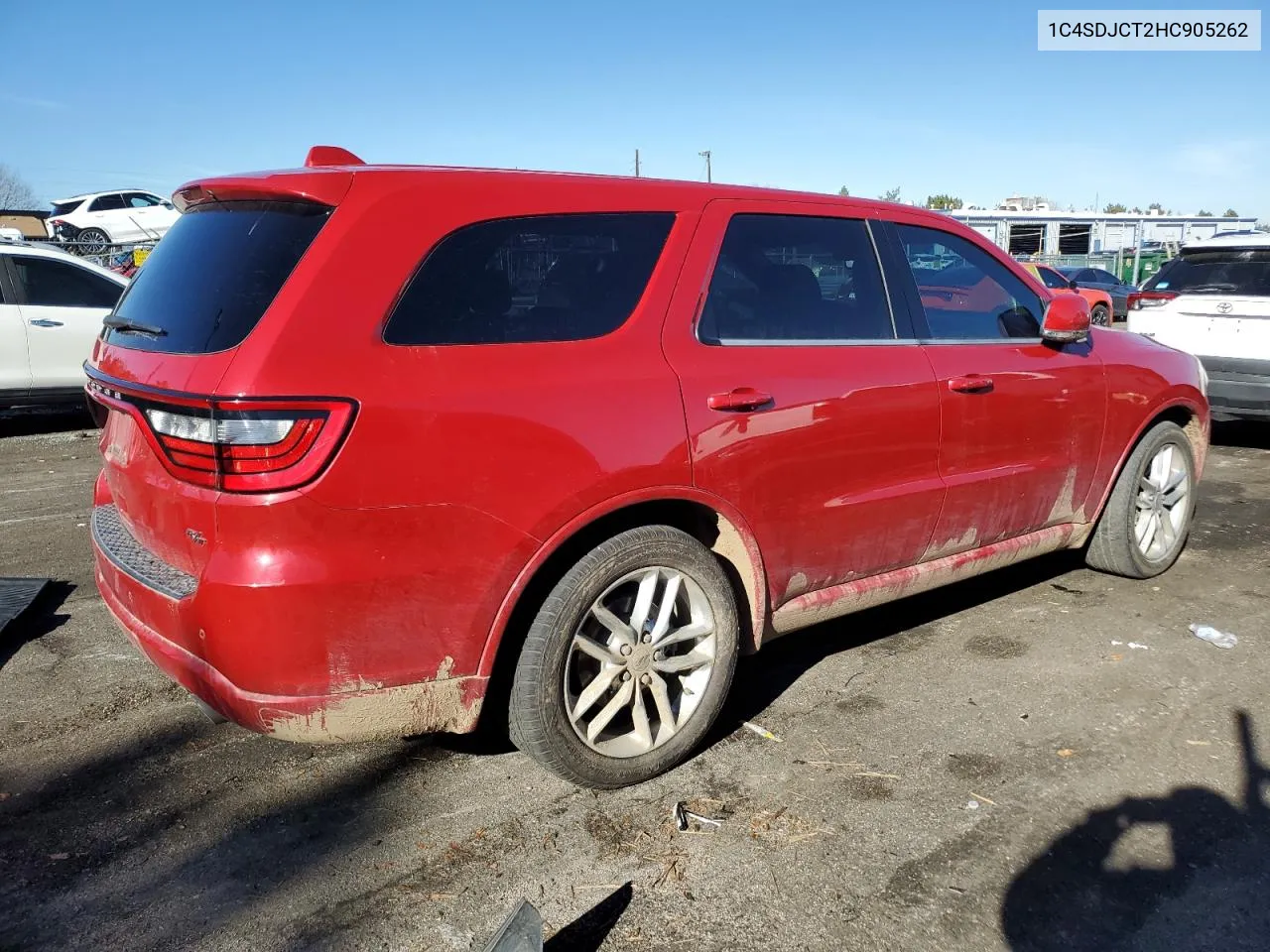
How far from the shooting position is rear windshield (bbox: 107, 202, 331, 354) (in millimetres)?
2443

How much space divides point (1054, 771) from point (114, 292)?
9303 millimetres

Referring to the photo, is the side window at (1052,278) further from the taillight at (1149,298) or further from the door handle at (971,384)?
the door handle at (971,384)

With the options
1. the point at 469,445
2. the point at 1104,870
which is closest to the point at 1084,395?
the point at 1104,870

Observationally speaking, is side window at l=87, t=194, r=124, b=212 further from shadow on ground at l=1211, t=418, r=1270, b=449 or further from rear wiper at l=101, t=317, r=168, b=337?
rear wiper at l=101, t=317, r=168, b=337

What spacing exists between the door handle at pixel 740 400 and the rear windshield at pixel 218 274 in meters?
1.22

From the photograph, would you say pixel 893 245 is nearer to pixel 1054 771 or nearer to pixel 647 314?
pixel 647 314

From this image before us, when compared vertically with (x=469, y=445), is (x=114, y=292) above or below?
above

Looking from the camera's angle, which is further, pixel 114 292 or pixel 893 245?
pixel 114 292

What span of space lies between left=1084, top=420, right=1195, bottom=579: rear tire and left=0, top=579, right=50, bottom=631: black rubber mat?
492cm

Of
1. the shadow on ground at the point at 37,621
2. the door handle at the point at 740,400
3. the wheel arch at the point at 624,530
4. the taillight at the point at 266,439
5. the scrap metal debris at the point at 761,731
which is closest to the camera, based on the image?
the taillight at the point at 266,439

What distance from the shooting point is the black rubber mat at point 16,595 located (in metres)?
4.13

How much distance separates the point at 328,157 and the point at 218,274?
0.59 metres

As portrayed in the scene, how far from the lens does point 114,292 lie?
366 inches

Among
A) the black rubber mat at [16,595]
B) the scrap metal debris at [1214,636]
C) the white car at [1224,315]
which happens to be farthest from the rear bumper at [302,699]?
the white car at [1224,315]
